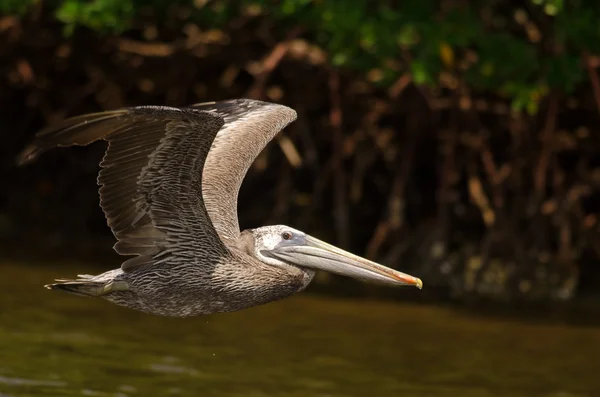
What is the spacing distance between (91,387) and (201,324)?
2.48 m

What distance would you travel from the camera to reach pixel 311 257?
7859mm

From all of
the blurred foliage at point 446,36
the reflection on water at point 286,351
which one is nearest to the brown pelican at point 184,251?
the reflection on water at point 286,351

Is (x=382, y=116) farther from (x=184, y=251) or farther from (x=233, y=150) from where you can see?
(x=184, y=251)

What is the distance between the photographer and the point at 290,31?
1391 centimetres

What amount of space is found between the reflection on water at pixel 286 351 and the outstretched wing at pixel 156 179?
151 centimetres

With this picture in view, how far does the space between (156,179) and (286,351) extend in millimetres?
3225

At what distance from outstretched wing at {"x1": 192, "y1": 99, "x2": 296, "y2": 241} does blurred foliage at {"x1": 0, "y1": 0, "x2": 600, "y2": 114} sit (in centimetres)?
225

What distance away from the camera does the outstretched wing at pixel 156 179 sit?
22.8ft

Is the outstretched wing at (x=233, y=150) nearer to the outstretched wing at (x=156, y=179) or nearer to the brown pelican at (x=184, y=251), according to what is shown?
the brown pelican at (x=184, y=251)

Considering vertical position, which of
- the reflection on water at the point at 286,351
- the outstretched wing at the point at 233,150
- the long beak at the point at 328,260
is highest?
the outstretched wing at the point at 233,150

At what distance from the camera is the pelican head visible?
777 cm

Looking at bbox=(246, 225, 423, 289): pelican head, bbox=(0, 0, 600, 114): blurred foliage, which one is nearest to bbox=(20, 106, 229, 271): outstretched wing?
bbox=(246, 225, 423, 289): pelican head

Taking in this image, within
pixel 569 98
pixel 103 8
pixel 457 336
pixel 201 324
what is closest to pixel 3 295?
pixel 201 324

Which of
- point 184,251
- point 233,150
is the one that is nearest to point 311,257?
point 184,251
